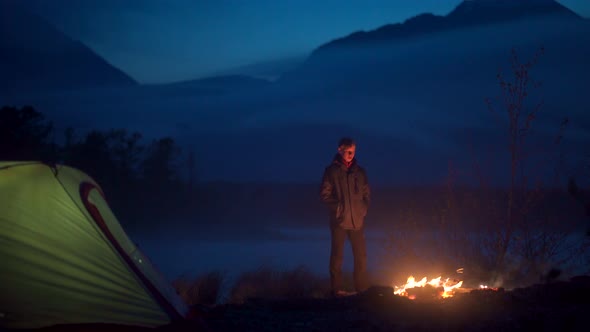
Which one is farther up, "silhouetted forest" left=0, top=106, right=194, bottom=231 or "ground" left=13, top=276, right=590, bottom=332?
"silhouetted forest" left=0, top=106, right=194, bottom=231

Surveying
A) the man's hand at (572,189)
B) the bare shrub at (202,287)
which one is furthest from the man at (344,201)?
the man's hand at (572,189)

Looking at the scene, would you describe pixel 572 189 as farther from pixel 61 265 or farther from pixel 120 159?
pixel 120 159

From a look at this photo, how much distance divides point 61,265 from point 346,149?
12.0 feet

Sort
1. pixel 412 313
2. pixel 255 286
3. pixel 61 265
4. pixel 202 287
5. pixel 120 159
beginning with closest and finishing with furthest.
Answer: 1. pixel 61 265
2. pixel 412 313
3. pixel 202 287
4. pixel 255 286
5. pixel 120 159

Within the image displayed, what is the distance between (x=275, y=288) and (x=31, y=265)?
13.2 ft

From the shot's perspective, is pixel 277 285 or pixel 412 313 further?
pixel 277 285

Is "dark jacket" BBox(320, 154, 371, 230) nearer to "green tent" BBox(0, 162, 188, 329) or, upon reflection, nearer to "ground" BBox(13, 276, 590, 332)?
"ground" BBox(13, 276, 590, 332)

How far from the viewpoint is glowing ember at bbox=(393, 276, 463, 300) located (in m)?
6.60

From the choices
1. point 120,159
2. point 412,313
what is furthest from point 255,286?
point 120,159

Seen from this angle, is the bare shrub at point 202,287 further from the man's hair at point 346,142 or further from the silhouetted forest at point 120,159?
the silhouetted forest at point 120,159

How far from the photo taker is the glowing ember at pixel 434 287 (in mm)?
6602

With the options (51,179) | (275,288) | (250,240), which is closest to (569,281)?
(275,288)

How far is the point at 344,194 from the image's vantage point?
695cm

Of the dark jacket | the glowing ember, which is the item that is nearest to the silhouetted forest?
the dark jacket
